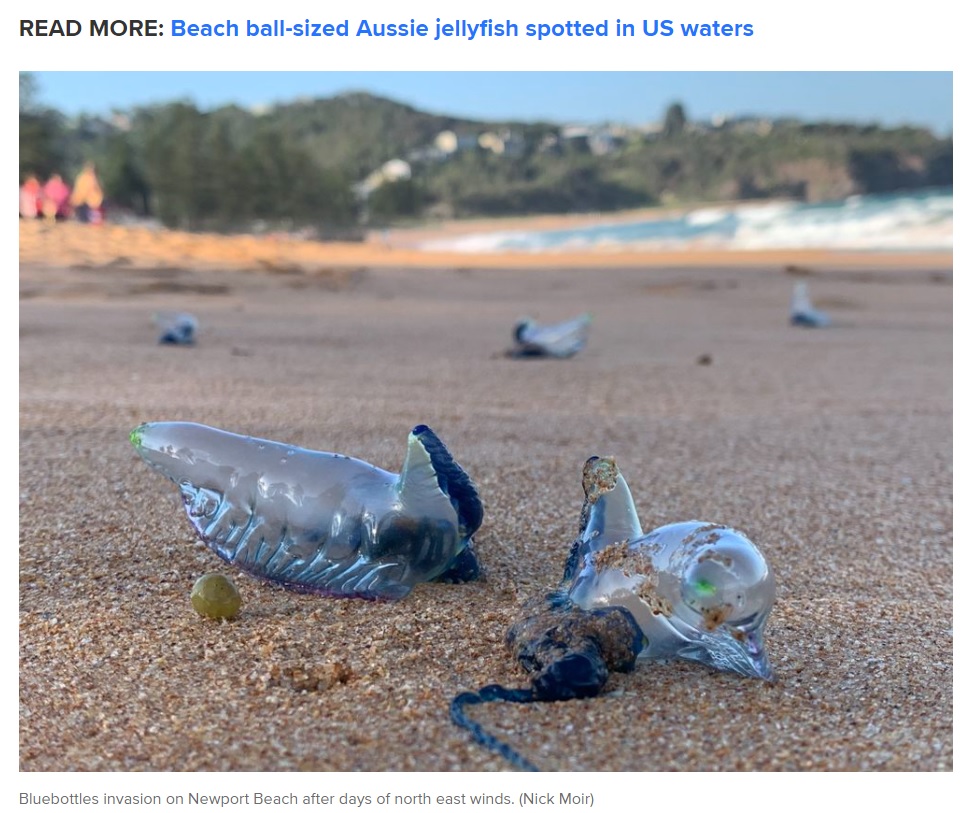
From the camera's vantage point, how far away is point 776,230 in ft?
86.6

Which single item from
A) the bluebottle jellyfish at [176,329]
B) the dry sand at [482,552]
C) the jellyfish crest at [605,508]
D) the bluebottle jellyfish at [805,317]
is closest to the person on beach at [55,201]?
the dry sand at [482,552]

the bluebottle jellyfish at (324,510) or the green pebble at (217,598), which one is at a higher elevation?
the bluebottle jellyfish at (324,510)

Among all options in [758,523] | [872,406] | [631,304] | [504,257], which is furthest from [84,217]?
[758,523]

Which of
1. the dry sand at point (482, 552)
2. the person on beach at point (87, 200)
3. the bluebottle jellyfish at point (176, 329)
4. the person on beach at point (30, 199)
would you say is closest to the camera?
the dry sand at point (482, 552)

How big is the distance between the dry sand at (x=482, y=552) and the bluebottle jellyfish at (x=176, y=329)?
0.38ft

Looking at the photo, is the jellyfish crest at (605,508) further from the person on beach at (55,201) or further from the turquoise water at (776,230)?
the turquoise water at (776,230)

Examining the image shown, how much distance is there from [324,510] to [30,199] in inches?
797

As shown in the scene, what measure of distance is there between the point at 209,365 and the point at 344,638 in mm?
3719

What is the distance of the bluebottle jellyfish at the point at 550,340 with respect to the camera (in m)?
6.38

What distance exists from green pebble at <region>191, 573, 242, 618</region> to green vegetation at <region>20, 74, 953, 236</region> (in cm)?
1773

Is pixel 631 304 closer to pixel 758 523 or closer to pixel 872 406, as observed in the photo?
pixel 872 406

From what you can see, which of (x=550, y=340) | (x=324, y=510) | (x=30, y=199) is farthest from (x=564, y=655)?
(x=30, y=199)

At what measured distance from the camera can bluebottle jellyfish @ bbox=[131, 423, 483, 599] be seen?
2033mm

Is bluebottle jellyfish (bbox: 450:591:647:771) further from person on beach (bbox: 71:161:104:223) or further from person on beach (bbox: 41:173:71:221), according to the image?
person on beach (bbox: 71:161:104:223)
